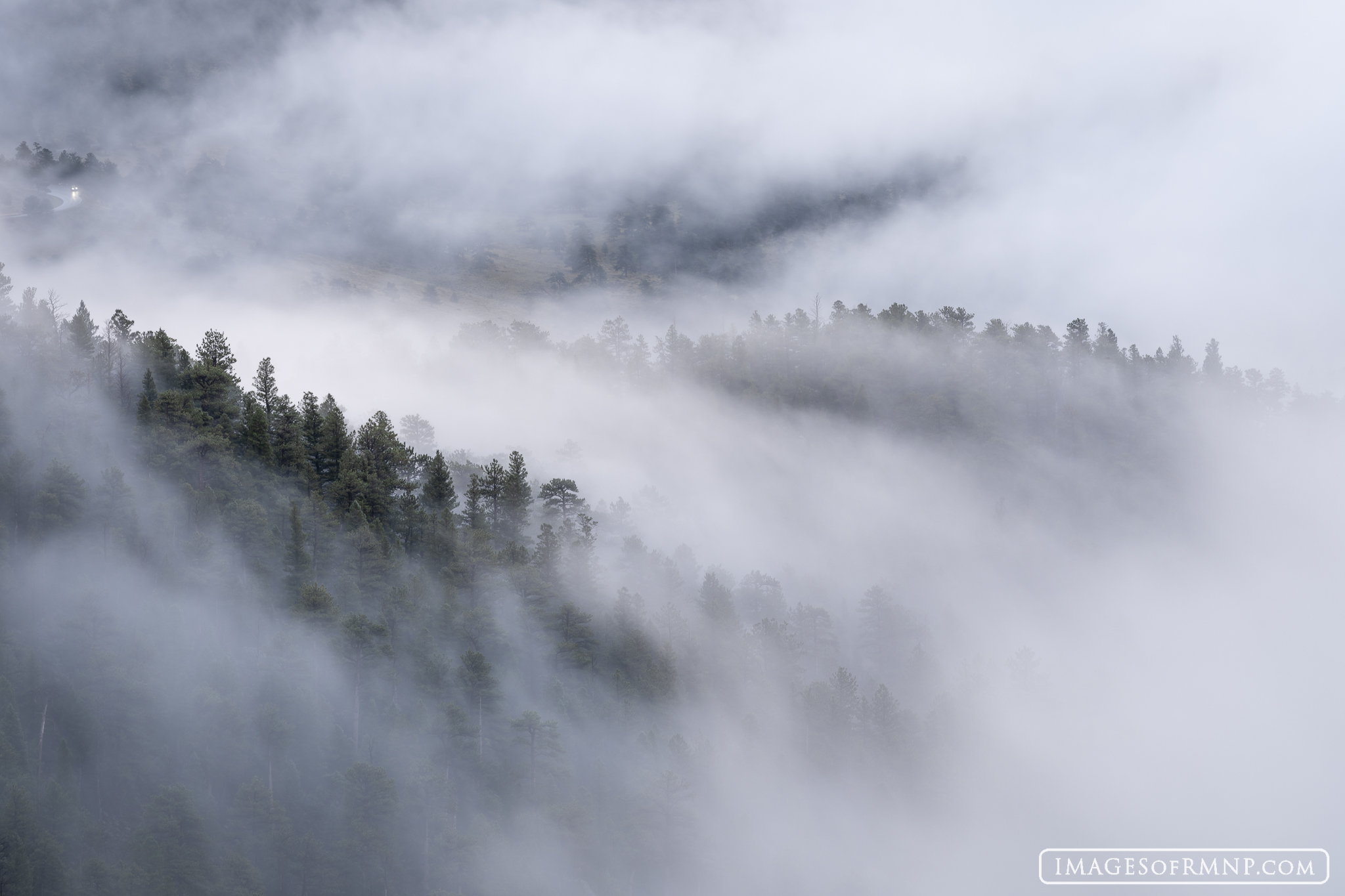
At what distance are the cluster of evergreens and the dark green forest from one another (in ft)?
0.76

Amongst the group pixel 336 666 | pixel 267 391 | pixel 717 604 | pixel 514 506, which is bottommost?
pixel 336 666

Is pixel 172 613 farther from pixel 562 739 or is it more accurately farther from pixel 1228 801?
pixel 1228 801

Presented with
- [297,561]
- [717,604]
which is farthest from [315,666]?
[717,604]

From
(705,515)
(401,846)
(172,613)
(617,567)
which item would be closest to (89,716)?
(172,613)

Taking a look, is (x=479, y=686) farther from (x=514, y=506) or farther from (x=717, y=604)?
(x=717, y=604)

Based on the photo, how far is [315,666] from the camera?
80875mm

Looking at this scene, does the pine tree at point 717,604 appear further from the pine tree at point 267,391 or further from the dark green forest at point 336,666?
the pine tree at point 267,391

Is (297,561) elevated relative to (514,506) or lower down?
lower down

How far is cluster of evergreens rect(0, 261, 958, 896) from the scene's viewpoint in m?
70.6

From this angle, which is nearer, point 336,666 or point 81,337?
point 336,666

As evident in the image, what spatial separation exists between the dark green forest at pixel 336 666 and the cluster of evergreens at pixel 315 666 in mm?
231

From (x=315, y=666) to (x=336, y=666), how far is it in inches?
77.3

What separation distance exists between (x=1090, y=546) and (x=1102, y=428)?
25369 millimetres

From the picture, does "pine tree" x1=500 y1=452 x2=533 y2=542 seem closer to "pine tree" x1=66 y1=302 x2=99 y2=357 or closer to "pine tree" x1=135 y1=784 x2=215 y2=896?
"pine tree" x1=135 y1=784 x2=215 y2=896
